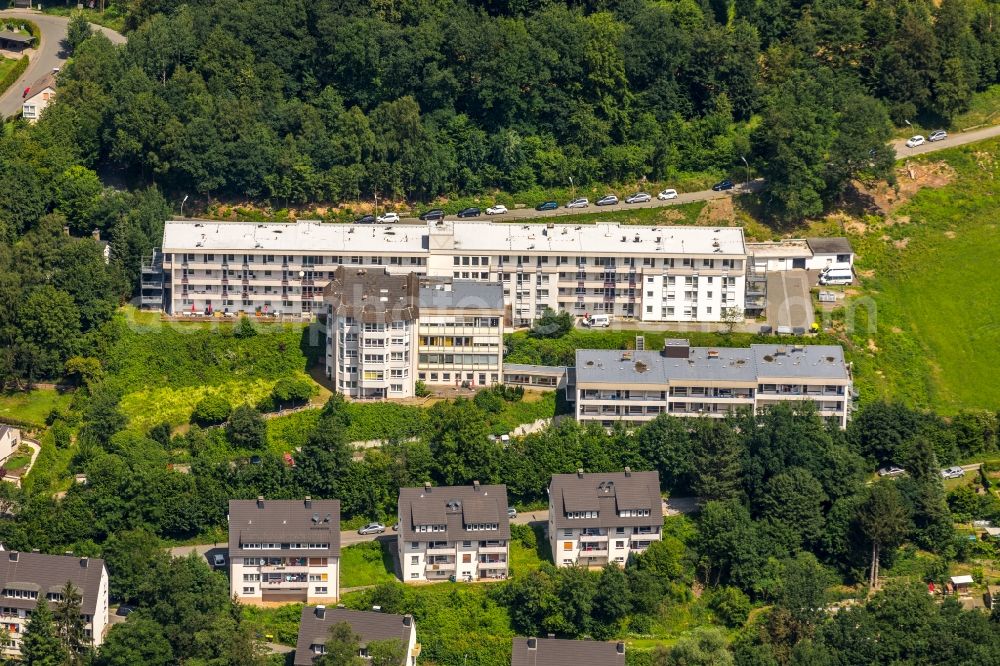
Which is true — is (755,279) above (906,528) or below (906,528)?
above

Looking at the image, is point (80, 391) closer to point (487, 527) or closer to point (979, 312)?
point (487, 527)

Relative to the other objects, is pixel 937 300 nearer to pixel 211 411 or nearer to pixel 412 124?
pixel 412 124

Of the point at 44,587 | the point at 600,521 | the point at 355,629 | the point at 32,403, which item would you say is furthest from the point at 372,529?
the point at 32,403

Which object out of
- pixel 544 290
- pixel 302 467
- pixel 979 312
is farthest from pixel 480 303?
pixel 979 312

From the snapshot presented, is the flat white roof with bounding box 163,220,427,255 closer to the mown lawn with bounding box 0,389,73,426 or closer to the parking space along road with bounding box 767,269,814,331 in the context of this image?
the mown lawn with bounding box 0,389,73,426

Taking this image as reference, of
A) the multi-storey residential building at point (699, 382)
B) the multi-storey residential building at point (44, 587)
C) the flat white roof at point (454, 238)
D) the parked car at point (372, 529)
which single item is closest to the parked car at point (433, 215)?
the flat white roof at point (454, 238)

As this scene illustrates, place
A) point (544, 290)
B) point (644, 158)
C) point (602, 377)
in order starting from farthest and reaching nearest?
point (644, 158)
point (544, 290)
point (602, 377)

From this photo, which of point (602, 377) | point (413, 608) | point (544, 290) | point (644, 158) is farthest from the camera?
point (644, 158)
